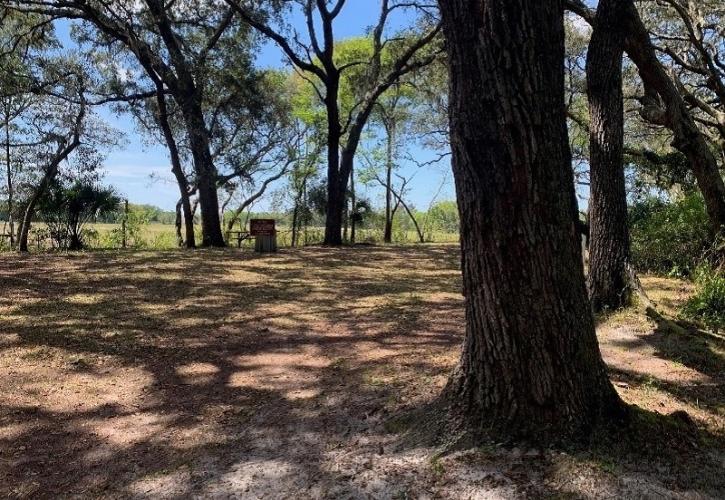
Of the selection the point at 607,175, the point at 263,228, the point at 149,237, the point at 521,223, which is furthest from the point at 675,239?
the point at 149,237

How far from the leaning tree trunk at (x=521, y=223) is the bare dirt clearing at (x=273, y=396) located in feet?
0.83

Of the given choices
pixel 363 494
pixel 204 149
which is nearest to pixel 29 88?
pixel 204 149

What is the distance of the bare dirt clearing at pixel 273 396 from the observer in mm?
2264

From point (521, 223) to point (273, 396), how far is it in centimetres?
226

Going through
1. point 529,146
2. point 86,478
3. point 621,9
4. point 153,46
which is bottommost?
point 86,478

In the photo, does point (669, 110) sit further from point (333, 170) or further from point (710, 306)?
point (333, 170)

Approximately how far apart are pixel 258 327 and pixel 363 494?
352cm

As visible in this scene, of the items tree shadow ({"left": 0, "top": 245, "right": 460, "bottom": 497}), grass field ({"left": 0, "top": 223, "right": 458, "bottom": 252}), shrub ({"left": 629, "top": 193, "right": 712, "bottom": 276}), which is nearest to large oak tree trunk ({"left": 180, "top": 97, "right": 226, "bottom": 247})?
grass field ({"left": 0, "top": 223, "right": 458, "bottom": 252})

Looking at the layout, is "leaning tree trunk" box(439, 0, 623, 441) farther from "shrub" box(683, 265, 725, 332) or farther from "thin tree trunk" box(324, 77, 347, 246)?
"thin tree trunk" box(324, 77, 347, 246)

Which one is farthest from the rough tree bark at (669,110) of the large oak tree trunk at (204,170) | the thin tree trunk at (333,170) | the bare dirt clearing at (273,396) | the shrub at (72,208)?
the shrub at (72,208)

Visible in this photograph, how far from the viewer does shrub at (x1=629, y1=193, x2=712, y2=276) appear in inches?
278

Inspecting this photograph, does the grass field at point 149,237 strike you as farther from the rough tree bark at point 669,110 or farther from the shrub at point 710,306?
the shrub at point 710,306

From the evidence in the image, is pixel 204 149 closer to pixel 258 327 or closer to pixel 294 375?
pixel 258 327

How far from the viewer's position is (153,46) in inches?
529
